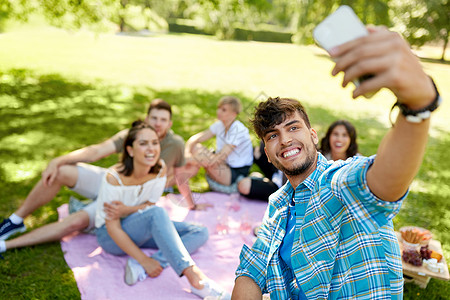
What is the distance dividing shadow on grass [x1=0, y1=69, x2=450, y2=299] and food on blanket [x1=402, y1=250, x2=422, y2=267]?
1199 mm

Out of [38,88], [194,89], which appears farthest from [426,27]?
[38,88]

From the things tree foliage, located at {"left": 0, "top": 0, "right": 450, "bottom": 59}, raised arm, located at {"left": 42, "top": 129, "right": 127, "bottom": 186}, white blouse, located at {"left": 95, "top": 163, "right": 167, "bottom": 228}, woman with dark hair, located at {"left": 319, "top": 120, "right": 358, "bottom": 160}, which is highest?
tree foliage, located at {"left": 0, "top": 0, "right": 450, "bottom": 59}

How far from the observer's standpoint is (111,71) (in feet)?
42.7

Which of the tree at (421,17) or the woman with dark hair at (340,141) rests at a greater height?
the tree at (421,17)

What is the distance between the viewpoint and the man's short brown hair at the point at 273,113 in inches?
74.8

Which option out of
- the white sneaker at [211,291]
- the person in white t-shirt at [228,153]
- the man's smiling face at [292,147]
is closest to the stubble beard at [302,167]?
the man's smiling face at [292,147]

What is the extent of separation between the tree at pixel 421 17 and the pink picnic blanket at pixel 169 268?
34.6 feet

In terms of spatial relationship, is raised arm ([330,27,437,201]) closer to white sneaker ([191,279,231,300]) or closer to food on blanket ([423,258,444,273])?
white sneaker ([191,279,231,300])

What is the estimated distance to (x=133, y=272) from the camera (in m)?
2.99

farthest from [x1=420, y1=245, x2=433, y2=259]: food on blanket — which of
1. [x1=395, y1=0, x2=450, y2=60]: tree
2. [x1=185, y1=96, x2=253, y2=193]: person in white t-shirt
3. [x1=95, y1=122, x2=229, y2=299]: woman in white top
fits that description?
[x1=395, y1=0, x2=450, y2=60]: tree

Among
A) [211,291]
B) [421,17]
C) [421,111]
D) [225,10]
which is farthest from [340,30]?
[421,17]

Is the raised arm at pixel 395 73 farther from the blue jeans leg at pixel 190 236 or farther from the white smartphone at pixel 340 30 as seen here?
the blue jeans leg at pixel 190 236

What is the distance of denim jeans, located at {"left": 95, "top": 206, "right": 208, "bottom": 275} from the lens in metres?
2.86

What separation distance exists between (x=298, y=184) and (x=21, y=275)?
2.40m
